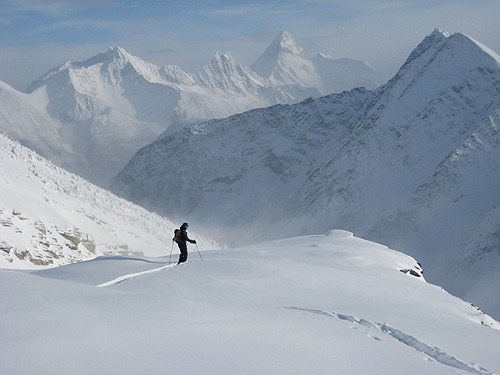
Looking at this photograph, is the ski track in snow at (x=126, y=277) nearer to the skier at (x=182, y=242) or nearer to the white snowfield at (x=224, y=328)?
the white snowfield at (x=224, y=328)

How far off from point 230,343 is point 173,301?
105 inches

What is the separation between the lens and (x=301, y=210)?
619 ft

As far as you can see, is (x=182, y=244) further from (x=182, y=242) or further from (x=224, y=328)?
(x=224, y=328)

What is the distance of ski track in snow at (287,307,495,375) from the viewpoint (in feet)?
26.4

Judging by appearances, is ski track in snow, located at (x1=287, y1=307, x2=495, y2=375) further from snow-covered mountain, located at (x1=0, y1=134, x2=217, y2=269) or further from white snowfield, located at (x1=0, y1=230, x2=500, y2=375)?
snow-covered mountain, located at (x1=0, y1=134, x2=217, y2=269)

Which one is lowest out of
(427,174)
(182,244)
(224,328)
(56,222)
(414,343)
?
(224,328)

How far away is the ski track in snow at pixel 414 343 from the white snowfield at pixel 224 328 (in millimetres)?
22

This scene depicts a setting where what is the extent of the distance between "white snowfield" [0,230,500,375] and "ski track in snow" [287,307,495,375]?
0.02 meters

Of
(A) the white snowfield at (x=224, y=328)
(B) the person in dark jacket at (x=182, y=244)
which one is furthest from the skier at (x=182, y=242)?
(A) the white snowfield at (x=224, y=328)

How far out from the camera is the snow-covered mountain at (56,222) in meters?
23.0

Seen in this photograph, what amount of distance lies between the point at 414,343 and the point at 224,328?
344 centimetres

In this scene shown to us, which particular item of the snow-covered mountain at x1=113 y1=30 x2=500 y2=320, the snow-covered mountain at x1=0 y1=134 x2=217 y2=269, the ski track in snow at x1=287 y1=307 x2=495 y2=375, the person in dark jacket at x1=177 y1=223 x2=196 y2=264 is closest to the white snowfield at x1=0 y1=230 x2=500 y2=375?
the ski track in snow at x1=287 y1=307 x2=495 y2=375

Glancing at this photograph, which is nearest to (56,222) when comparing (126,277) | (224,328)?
(126,277)

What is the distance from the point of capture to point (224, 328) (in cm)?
815
